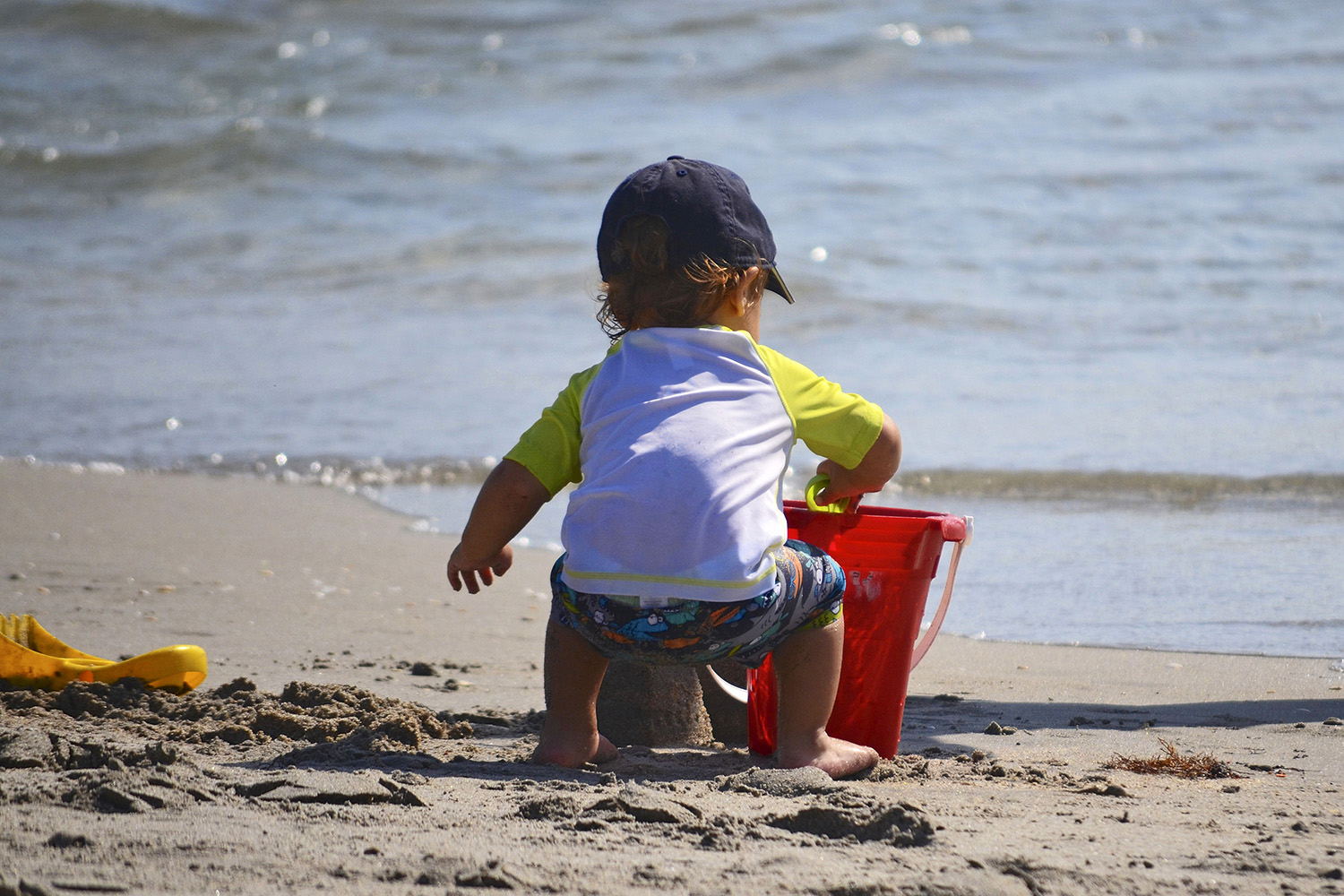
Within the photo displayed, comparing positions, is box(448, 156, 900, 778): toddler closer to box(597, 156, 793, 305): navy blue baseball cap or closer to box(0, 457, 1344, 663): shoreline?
box(597, 156, 793, 305): navy blue baseball cap

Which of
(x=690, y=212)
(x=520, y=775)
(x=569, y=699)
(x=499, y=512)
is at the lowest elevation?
(x=520, y=775)

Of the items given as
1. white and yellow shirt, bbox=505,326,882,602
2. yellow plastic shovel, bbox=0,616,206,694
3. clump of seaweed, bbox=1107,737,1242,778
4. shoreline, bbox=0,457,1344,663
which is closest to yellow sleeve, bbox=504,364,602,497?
white and yellow shirt, bbox=505,326,882,602

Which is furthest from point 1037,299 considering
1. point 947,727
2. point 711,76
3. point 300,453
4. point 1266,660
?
point 711,76

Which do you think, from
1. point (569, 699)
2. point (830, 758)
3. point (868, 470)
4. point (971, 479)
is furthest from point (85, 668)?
point (971, 479)

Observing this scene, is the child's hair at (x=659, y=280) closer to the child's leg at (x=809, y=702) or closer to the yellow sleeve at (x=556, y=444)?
the yellow sleeve at (x=556, y=444)

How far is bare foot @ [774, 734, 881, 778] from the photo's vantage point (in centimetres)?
243

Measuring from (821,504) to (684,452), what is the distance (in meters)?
0.37

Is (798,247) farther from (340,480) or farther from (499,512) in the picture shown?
(499,512)

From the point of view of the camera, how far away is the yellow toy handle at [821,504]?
2.52 m

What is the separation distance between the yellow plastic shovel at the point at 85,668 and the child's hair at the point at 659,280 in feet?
4.15

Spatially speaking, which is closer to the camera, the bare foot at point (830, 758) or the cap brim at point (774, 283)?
the bare foot at point (830, 758)

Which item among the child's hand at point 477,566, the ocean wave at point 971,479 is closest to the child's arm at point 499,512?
the child's hand at point 477,566

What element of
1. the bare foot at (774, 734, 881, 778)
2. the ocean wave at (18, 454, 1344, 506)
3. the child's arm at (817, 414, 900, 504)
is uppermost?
the child's arm at (817, 414, 900, 504)

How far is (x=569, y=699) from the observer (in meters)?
2.50
